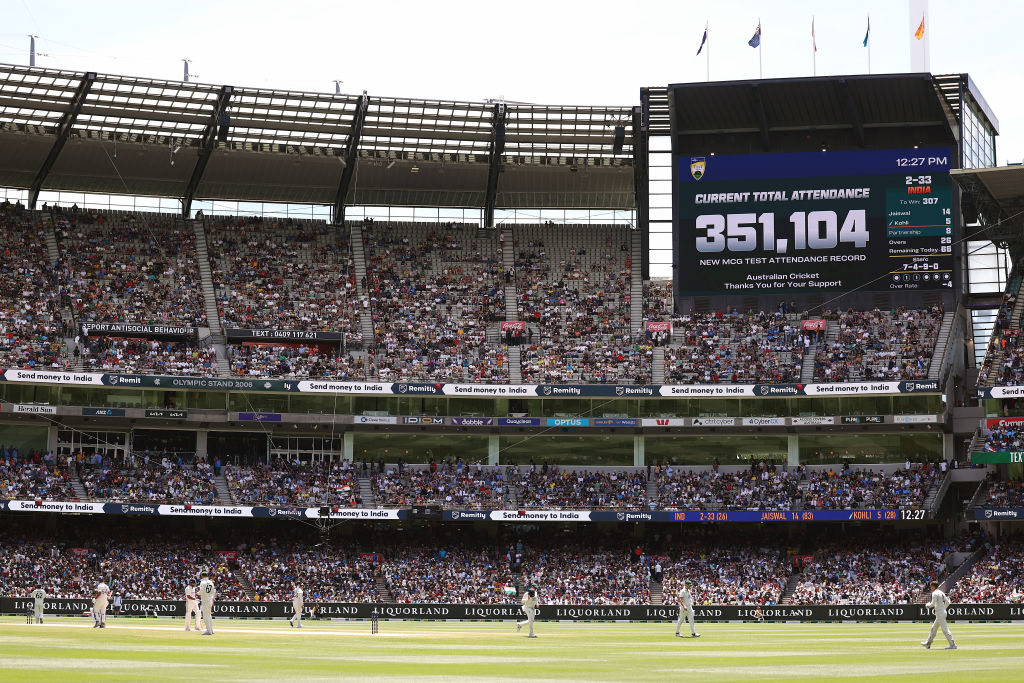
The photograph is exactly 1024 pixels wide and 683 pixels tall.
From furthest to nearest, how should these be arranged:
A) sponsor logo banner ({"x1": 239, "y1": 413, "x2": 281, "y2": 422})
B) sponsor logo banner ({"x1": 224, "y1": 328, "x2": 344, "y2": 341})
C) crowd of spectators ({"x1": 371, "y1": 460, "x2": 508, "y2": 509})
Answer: sponsor logo banner ({"x1": 224, "y1": 328, "x2": 344, "y2": 341}) < sponsor logo banner ({"x1": 239, "y1": 413, "x2": 281, "y2": 422}) < crowd of spectators ({"x1": 371, "y1": 460, "x2": 508, "y2": 509})

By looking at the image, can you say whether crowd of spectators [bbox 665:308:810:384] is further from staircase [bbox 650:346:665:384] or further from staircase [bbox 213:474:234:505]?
staircase [bbox 213:474:234:505]

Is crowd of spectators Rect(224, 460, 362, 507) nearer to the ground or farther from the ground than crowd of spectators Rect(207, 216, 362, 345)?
nearer to the ground

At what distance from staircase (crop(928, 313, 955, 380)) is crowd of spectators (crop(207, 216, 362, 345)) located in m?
32.1

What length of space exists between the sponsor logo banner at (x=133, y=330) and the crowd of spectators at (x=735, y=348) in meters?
27.6

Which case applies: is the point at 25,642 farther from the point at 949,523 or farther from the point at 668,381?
the point at 949,523

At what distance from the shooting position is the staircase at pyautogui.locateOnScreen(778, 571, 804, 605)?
5981 cm

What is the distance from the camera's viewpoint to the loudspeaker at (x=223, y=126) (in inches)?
2717

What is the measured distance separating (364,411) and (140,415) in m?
12.0

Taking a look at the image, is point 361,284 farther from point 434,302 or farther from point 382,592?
point 382,592

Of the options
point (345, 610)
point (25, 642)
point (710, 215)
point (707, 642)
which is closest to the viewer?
point (25, 642)

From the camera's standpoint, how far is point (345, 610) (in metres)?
52.1

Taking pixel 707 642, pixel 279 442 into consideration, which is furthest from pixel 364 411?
pixel 707 642

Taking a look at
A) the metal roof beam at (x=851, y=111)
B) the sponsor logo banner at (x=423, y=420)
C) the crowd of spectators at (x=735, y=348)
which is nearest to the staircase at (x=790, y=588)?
the crowd of spectators at (x=735, y=348)

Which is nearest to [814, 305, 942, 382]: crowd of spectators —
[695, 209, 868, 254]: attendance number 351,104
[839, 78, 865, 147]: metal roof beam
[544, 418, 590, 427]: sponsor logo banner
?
[695, 209, 868, 254]: attendance number 351,104
